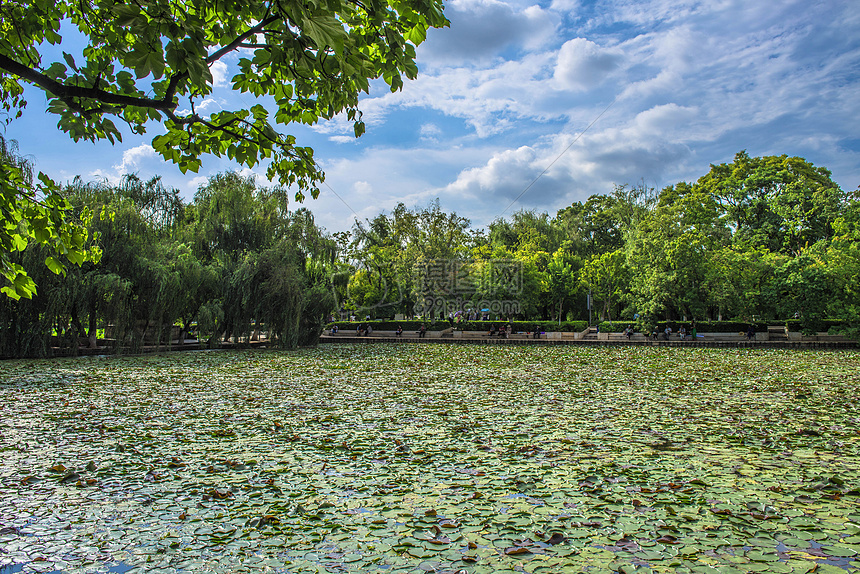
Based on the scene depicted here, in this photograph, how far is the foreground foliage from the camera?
344 cm

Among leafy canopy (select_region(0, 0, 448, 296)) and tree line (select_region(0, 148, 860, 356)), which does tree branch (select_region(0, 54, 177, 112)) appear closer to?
leafy canopy (select_region(0, 0, 448, 296))

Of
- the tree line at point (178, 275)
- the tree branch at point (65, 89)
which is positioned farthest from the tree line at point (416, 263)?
the tree branch at point (65, 89)

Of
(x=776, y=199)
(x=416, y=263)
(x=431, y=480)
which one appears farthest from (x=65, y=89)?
(x=776, y=199)

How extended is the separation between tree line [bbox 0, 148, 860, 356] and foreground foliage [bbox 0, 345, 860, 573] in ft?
7.06

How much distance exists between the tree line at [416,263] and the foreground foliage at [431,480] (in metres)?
2.15

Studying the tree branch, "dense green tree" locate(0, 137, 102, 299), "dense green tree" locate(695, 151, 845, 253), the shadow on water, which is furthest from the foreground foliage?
"dense green tree" locate(695, 151, 845, 253)

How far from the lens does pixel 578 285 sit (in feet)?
132

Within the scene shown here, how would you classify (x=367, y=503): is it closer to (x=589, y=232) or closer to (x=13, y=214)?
(x=13, y=214)

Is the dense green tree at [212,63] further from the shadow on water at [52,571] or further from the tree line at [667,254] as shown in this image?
the tree line at [667,254]

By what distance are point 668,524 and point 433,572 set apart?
6.28ft

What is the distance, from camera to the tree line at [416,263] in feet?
57.7

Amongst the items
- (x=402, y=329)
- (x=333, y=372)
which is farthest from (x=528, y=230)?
(x=333, y=372)

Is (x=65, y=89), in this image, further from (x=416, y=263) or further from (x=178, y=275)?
(x=416, y=263)

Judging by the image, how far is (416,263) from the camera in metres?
36.6
